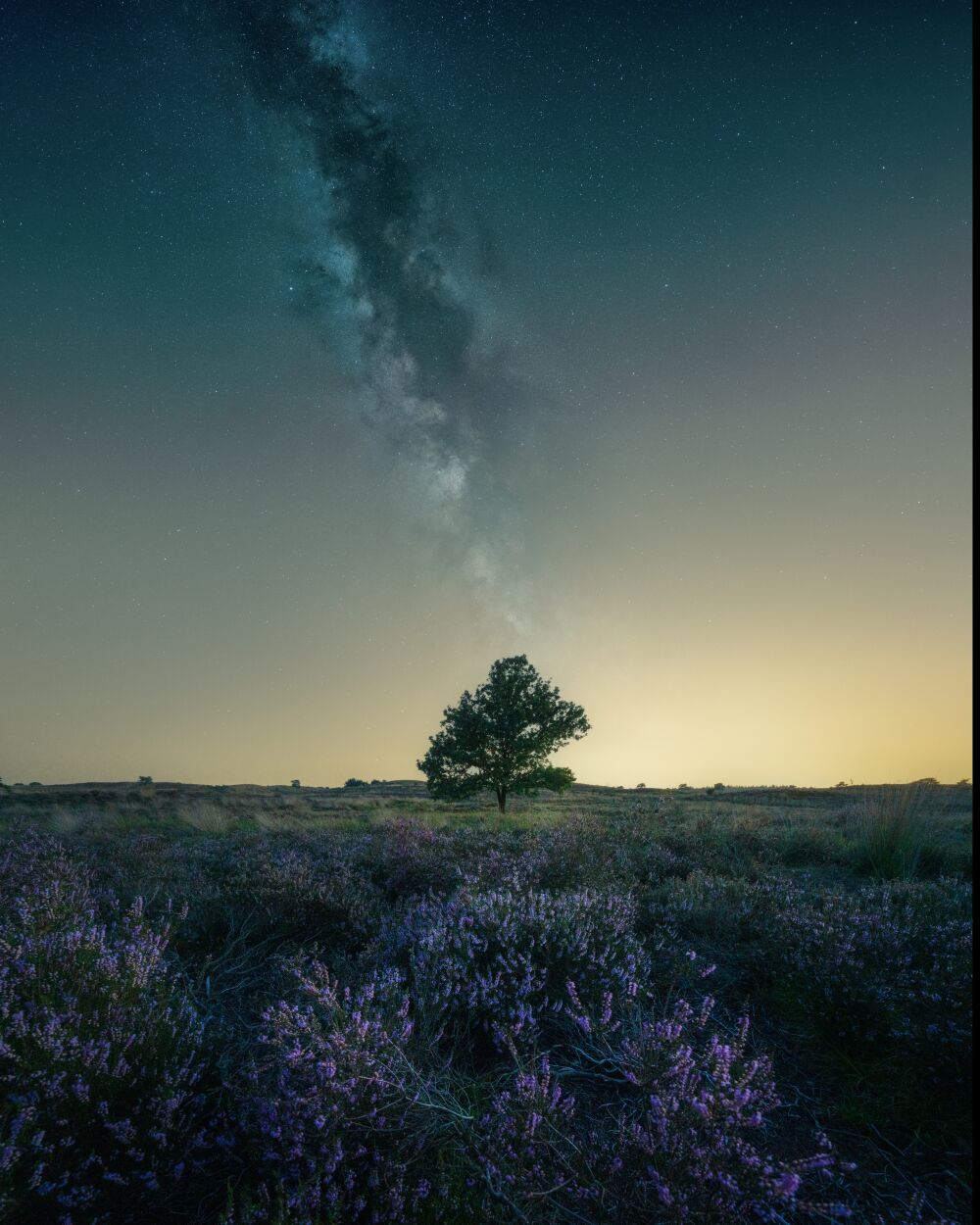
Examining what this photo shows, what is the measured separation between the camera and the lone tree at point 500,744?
27.7 meters

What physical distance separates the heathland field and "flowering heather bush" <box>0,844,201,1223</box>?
13 mm

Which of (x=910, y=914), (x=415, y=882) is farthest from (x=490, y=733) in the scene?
(x=910, y=914)

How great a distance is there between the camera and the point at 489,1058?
3.02 m

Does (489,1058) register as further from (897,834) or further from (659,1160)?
(897,834)

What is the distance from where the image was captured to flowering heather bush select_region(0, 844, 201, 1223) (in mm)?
1964

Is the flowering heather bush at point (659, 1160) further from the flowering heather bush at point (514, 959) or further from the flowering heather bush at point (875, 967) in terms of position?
the flowering heather bush at point (875, 967)

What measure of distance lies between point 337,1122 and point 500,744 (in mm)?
26645

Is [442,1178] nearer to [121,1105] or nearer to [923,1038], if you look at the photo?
[121,1105]

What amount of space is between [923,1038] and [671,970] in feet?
4.71

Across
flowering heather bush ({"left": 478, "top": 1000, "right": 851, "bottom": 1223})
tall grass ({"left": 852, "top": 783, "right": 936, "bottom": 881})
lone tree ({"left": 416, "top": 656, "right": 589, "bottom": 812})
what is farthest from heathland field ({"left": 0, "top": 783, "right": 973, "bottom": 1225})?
lone tree ({"left": 416, "top": 656, "right": 589, "bottom": 812})

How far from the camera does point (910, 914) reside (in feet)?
13.6

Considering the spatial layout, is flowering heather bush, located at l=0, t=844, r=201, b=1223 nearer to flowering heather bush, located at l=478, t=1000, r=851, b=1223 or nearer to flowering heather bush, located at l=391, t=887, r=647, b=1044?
flowering heather bush, located at l=391, t=887, r=647, b=1044

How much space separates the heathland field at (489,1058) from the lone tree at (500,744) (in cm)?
2310

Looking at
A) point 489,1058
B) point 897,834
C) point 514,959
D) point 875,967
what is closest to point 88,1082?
point 489,1058
